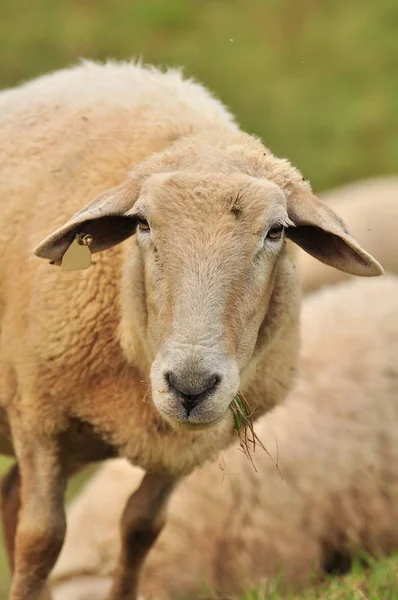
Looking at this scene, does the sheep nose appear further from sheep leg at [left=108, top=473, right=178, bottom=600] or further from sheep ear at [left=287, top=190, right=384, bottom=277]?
sheep leg at [left=108, top=473, right=178, bottom=600]

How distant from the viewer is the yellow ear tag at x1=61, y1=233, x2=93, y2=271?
4.17 m

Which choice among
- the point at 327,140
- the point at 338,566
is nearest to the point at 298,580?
the point at 338,566

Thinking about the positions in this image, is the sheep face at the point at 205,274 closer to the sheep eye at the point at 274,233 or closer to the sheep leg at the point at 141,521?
the sheep eye at the point at 274,233

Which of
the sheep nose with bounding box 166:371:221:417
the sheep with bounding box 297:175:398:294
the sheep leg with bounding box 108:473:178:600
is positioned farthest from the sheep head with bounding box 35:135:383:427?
the sheep with bounding box 297:175:398:294

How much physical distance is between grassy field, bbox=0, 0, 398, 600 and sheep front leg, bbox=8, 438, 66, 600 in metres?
8.68

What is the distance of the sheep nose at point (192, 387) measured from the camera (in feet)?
12.1

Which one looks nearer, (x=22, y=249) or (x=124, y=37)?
(x=22, y=249)

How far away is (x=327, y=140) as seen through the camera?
43.9ft

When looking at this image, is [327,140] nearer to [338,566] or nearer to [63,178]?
[338,566]

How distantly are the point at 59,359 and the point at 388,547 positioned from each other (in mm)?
2855

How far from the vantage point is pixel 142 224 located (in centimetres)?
412

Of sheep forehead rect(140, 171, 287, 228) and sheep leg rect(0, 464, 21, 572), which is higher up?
sheep forehead rect(140, 171, 287, 228)

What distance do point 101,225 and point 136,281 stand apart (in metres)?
0.21

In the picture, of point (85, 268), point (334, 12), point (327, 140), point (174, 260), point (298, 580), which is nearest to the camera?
point (174, 260)
